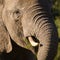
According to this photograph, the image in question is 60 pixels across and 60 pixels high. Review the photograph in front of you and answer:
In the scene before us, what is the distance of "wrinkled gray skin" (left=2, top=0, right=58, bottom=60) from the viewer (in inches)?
209

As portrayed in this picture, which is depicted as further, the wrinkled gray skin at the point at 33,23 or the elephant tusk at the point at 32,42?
the elephant tusk at the point at 32,42

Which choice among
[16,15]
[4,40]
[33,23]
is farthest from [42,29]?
[4,40]

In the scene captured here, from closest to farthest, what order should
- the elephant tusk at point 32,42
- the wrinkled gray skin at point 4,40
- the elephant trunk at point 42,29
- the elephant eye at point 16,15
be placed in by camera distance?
the elephant trunk at point 42,29 < the elephant tusk at point 32,42 < the elephant eye at point 16,15 < the wrinkled gray skin at point 4,40

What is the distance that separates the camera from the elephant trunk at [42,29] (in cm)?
530

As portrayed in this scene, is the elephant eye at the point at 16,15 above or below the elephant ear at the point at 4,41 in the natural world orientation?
above

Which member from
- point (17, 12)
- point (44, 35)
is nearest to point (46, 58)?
point (44, 35)

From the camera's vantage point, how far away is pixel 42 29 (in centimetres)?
540

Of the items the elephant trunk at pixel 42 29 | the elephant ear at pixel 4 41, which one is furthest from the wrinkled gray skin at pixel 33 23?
the elephant ear at pixel 4 41

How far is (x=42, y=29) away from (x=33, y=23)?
22cm

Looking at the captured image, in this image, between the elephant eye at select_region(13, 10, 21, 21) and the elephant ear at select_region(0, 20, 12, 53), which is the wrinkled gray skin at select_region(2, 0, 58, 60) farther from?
the elephant ear at select_region(0, 20, 12, 53)

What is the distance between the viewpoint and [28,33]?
222 inches

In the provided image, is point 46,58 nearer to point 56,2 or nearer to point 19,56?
point 19,56

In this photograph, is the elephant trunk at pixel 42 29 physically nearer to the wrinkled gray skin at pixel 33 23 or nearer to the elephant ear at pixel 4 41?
the wrinkled gray skin at pixel 33 23

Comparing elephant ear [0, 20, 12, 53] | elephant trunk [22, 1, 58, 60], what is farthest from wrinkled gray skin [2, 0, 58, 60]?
elephant ear [0, 20, 12, 53]
